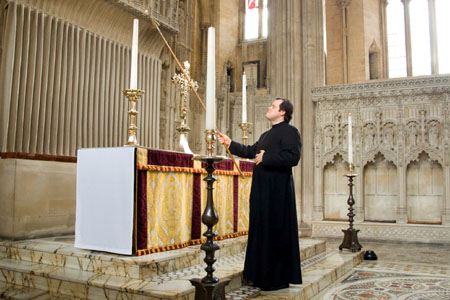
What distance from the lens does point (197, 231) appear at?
14.9 feet

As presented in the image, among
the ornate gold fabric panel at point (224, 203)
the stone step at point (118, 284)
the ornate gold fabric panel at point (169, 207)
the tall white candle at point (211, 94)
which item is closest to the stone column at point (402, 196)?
the ornate gold fabric panel at point (224, 203)

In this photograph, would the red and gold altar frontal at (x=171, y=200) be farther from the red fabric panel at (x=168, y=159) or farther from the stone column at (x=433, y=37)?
the stone column at (x=433, y=37)

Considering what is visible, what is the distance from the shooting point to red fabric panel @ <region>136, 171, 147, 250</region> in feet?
12.3

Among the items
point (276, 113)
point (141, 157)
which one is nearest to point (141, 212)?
point (141, 157)

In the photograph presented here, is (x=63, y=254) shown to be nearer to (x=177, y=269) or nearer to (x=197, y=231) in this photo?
(x=177, y=269)

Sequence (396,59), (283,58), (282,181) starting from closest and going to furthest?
1. (282,181)
2. (283,58)
3. (396,59)

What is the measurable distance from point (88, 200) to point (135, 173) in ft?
2.09

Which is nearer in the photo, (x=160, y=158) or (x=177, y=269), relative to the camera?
(x=177, y=269)

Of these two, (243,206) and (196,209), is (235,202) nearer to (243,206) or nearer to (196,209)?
(243,206)

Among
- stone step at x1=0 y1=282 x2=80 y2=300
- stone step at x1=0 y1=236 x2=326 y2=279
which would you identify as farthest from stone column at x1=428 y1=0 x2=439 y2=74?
stone step at x1=0 y1=282 x2=80 y2=300

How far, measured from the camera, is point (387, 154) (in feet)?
30.8

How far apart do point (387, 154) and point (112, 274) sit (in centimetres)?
748

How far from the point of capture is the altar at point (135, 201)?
3.77 metres

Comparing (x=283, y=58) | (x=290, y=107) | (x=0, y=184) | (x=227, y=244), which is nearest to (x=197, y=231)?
(x=227, y=244)
